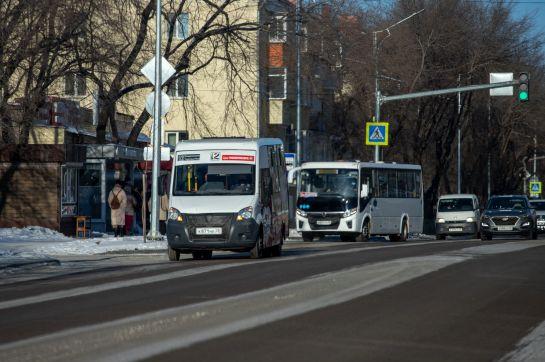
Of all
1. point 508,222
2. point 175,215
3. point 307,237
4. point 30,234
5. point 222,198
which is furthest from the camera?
point 508,222

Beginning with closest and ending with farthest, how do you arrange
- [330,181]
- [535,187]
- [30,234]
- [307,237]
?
[30,234]
[330,181]
[307,237]
[535,187]

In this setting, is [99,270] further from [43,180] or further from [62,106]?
[62,106]

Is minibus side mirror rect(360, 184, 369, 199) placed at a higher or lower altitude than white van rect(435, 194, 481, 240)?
higher

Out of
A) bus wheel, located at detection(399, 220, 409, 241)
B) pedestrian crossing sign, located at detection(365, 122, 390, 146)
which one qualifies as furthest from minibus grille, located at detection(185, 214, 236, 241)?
pedestrian crossing sign, located at detection(365, 122, 390, 146)

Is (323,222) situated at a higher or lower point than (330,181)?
lower

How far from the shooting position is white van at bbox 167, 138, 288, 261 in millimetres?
25000

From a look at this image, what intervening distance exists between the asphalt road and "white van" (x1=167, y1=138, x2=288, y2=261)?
2.47 meters

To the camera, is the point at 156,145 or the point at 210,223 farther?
the point at 156,145

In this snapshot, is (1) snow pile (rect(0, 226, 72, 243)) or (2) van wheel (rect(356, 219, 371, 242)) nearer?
(1) snow pile (rect(0, 226, 72, 243))

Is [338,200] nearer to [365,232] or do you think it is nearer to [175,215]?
[365,232]

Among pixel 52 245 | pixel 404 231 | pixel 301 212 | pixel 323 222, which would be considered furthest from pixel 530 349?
pixel 404 231

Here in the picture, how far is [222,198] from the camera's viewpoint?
83.6 feet

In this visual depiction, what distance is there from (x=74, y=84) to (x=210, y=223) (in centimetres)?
1395

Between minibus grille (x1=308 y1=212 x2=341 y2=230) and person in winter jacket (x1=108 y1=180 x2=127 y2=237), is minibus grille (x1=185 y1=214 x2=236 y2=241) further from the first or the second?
minibus grille (x1=308 y1=212 x2=341 y2=230)
